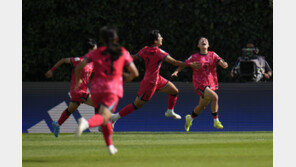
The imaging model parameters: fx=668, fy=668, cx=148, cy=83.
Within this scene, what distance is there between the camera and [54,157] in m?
10.1

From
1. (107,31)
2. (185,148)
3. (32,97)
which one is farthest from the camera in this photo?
(32,97)

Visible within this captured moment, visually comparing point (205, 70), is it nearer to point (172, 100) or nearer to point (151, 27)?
→ point (172, 100)

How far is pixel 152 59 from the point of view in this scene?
466 inches

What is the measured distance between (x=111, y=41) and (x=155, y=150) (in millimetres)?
2792

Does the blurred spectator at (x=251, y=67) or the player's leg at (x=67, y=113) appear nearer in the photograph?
the player's leg at (x=67, y=113)

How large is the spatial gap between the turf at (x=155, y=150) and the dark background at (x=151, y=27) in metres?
2.20

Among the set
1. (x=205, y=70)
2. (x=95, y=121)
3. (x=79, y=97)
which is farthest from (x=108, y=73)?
(x=205, y=70)

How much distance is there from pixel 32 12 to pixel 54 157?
590 cm

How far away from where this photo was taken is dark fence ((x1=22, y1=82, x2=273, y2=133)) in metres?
14.5

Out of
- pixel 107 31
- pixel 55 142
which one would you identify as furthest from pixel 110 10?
pixel 107 31

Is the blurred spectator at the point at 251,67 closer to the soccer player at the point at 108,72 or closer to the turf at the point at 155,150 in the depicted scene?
the turf at the point at 155,150

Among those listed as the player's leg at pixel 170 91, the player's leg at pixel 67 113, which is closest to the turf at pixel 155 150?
the player's leg at pixel 67 113

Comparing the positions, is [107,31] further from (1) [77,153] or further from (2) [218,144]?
(2) [218,144]

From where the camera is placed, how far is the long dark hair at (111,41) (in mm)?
8406
